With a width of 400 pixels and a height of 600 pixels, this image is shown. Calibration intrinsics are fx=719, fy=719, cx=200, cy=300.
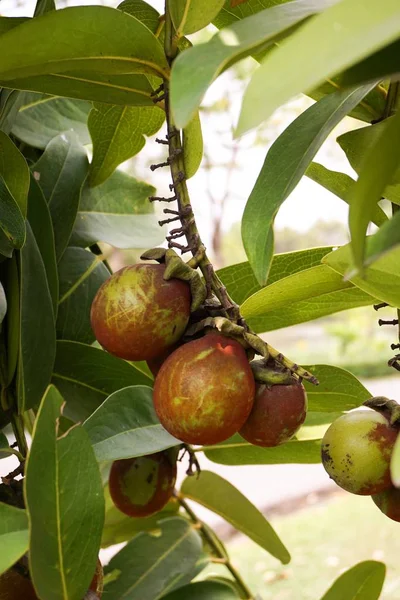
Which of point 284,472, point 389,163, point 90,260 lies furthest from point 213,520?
point 389,163

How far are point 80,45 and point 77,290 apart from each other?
34 centimetres

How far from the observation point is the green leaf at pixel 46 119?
2.66 ft

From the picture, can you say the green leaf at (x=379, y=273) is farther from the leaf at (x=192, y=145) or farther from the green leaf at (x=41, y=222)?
the green leaf at (x=41, y=222)

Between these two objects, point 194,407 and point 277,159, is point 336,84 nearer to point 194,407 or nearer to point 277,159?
point 277,159

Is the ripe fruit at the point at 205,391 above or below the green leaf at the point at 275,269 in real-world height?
below

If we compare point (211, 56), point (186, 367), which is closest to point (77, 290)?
point (186, 367)

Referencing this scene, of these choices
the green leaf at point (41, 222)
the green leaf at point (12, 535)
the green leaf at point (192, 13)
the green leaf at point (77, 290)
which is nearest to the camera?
the green leaf at point (12, 535)

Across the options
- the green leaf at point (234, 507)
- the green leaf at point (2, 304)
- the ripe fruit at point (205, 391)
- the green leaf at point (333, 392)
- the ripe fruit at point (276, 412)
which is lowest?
the green leaf at point (234, 507)

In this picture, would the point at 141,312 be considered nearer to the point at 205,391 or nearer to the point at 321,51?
the point at 205,391

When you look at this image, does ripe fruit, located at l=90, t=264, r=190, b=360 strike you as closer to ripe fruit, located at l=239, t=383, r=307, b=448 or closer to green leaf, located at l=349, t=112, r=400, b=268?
ripe fruit, located at l=239, t=383, r=307, b=448

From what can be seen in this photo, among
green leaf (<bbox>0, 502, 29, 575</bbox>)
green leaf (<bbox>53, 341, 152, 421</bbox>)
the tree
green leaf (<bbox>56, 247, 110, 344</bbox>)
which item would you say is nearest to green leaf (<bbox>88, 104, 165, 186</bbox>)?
the tree

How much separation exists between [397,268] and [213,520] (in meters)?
5.21

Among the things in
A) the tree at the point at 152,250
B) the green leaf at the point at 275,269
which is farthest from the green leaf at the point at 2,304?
the green leaf at the point at 275,269

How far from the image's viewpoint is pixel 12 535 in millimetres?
433
